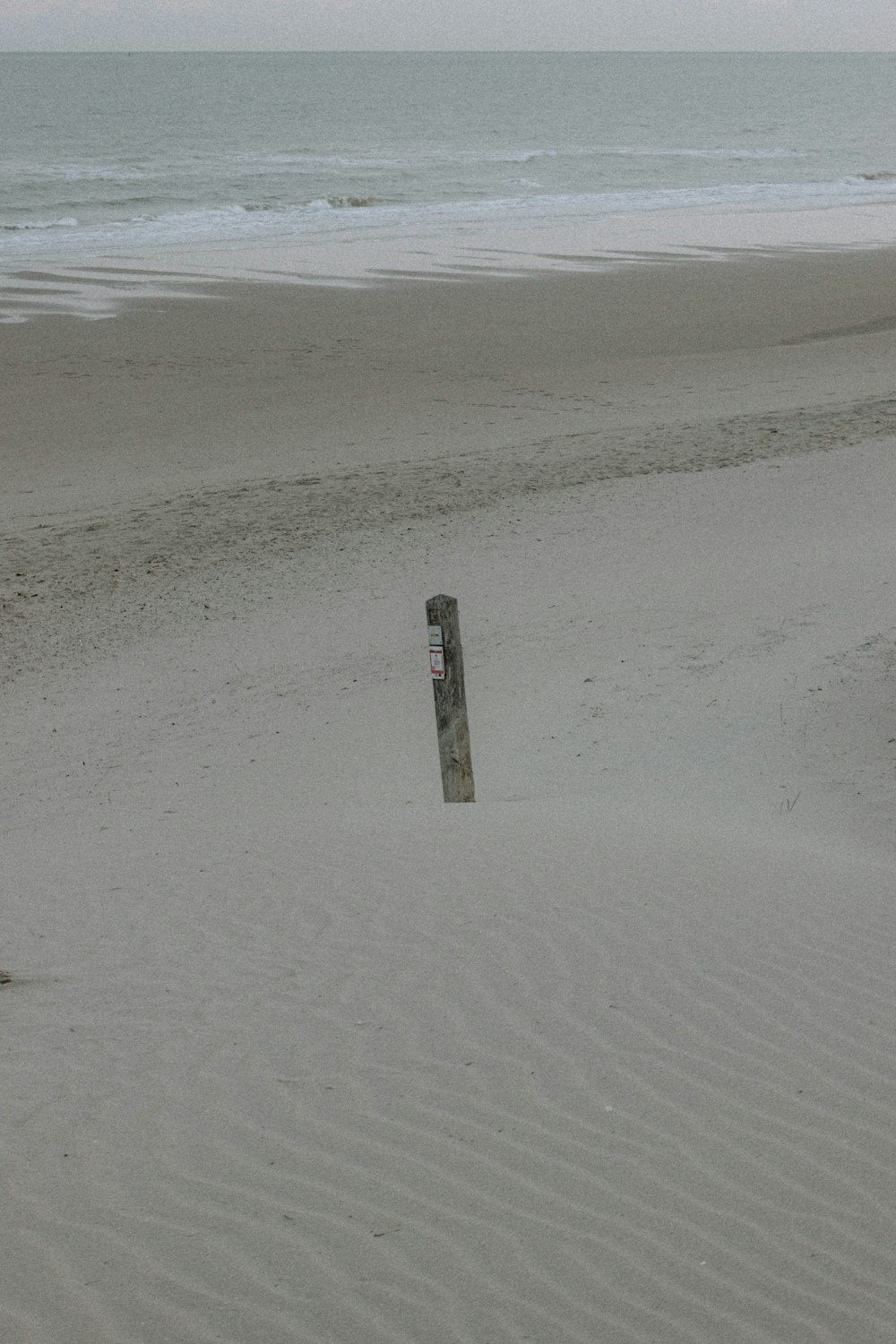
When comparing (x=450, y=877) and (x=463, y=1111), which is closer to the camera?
(x=463, y=1111)

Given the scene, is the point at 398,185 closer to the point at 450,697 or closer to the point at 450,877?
the point at 450,697

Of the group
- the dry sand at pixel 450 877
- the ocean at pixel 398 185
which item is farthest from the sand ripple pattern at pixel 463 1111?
the ocean at pixel 398 185

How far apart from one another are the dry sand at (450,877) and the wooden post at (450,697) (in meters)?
0.23

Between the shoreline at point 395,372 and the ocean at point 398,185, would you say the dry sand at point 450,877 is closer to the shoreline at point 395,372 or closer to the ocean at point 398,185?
the shoreline at point 395,372

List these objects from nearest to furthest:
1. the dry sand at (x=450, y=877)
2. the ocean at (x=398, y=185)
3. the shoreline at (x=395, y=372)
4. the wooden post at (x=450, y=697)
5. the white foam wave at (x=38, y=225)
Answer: the dry sand at (x=450, y=877), the wooden post at (x=450, y=697), the shoreline at (x=395, y=372), the ocean at (x=398, y=185), the white foam wave at (x=38, y=225)

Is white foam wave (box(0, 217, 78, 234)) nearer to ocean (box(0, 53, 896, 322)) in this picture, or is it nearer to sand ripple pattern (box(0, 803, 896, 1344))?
ocean (box(0, 53, 896, 322))

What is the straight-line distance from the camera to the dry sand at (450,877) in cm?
291

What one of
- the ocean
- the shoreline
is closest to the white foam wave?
the ocean

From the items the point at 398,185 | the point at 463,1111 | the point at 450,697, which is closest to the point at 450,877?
the point at 450,697

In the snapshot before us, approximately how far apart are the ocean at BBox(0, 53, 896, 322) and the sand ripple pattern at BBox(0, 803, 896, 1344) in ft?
63.4

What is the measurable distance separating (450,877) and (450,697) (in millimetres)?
1317

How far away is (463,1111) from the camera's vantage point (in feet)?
11.3

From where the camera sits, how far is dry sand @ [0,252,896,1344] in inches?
114

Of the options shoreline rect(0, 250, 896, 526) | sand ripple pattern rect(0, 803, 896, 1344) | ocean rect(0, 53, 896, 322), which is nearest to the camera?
sand ripple pattern rect(0, 803, 896, 1344)
